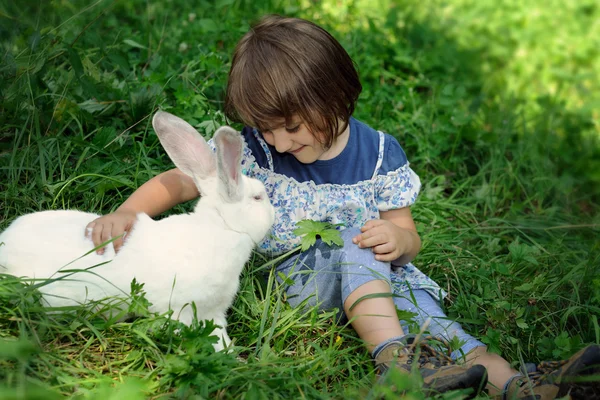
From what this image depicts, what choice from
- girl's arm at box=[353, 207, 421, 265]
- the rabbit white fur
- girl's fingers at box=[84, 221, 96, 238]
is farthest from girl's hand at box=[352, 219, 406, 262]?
girl's fingers at box=[84, 221, 96, 238]

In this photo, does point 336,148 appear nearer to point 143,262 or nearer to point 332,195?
point 332,195

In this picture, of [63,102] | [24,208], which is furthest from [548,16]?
Result: [24,208]

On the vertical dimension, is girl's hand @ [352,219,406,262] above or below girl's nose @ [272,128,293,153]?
below

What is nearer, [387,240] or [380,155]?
[387,240]

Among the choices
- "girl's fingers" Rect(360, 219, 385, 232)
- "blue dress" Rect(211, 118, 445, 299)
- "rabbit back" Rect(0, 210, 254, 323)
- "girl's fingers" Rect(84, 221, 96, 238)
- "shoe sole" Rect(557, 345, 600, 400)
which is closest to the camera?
"shoe sole" Rect(557, 345, 600, 400)

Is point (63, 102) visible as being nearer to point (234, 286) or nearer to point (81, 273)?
point (81, 273)

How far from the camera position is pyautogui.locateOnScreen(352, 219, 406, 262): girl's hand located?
268 cm

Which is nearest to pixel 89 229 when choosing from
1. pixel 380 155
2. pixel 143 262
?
pixel 143 262

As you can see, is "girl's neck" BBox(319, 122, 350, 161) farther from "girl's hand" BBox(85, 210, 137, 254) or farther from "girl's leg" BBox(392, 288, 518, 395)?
"girl's hand" BBox(85, 210, 137, 254)

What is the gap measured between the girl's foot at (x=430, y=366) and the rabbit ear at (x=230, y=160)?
0.76m

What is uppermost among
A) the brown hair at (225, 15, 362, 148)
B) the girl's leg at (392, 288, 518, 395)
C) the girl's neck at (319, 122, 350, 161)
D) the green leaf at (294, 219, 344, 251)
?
the brown hair at (225, 15, 362, 148)

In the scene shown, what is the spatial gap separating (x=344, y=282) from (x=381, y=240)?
22cm

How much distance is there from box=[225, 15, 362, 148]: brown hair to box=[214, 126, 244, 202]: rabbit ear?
1.05 ft

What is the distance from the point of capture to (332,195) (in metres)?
2.91
